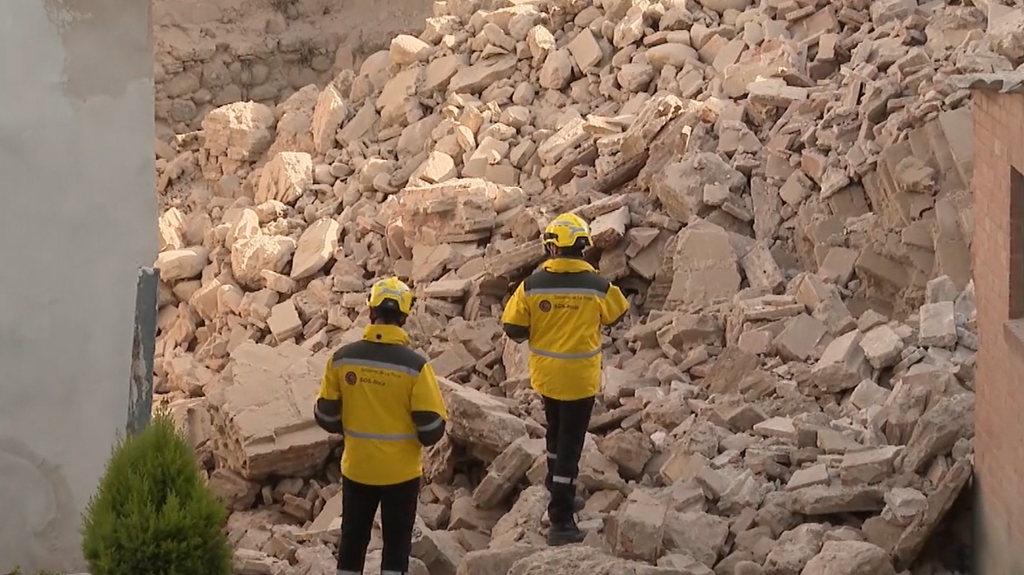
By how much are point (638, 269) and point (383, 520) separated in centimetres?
465

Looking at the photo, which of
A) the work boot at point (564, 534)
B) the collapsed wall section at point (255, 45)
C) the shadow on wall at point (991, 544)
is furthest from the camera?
the collapsed wall section at point (255, 45)

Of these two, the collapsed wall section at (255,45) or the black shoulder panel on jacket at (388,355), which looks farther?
the collapsed wall section at (255,45)

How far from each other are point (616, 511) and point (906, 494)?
1696mm

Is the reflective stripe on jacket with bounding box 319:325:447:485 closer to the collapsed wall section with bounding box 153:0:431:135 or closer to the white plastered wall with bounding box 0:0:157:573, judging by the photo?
the white plastered wall with bounding box 0:0:157:573

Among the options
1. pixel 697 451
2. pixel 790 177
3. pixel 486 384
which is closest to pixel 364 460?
pixel 697 451

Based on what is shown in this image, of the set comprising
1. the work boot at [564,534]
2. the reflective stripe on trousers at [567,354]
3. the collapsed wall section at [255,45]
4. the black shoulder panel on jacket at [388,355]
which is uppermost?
the black shoulder panel on jacket at [388,355]

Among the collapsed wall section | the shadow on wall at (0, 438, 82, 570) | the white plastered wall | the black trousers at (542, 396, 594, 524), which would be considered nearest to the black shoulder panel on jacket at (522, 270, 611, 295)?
the black trousers at (542, 396, 594, 524)

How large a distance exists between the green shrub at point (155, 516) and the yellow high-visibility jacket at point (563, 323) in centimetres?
196

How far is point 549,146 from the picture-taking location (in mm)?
12977

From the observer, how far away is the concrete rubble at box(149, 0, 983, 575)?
26.3 feet

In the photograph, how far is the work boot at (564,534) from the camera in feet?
25.7

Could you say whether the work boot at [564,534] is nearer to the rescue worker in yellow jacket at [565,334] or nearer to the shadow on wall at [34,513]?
the rescue worker in yellow jacket at [565,334]

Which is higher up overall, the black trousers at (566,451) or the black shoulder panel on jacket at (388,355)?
the black shoulder panel on jacket at (388,355)

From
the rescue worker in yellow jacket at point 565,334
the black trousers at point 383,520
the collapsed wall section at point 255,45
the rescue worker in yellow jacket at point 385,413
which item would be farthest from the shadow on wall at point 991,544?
the collapsed wall section at point 255,45
